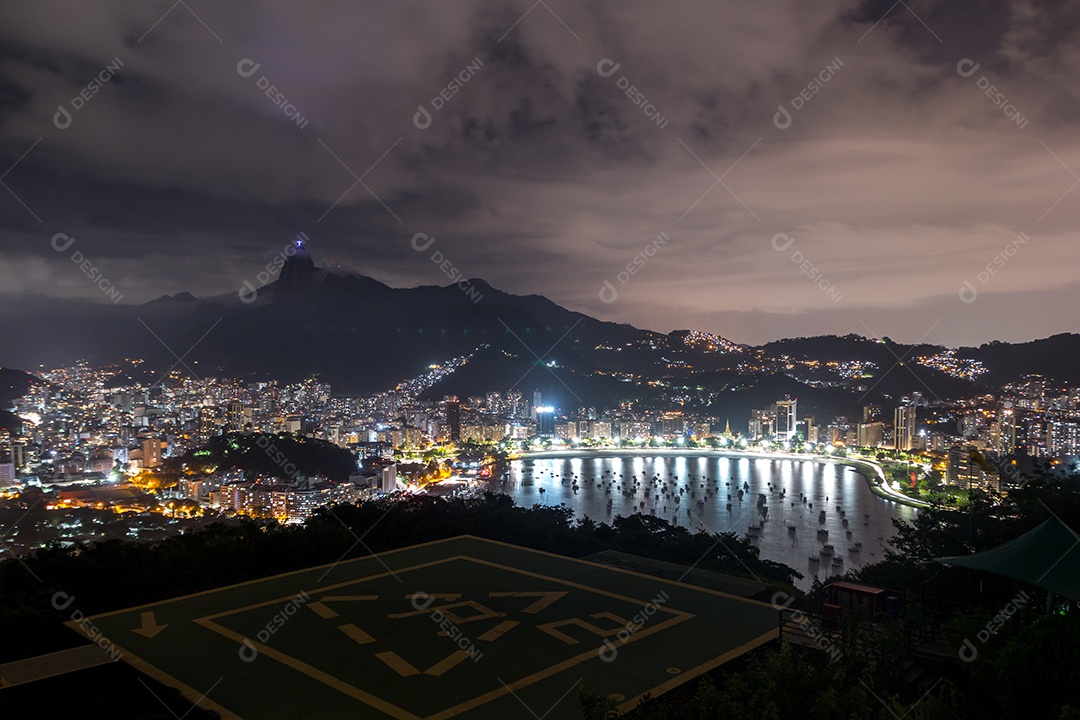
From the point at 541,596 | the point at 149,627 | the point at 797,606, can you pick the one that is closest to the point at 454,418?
the point at 797,606

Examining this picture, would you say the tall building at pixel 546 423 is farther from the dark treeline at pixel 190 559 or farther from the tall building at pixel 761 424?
the dark treeline at pixel 190 559

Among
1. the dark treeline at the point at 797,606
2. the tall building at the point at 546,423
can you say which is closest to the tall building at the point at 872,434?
the tall building at the point at 546,423

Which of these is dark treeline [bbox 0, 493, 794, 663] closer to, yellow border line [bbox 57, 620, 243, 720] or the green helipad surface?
the green helipad surface

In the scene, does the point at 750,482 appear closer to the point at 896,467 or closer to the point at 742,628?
the point at 896,467

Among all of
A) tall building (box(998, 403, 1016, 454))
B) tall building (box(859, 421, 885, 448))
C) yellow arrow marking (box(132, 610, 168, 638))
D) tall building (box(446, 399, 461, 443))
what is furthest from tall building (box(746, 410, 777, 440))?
yellow arrow marking (box(132, 610, 168, 638))

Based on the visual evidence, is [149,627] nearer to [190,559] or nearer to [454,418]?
[190,559]

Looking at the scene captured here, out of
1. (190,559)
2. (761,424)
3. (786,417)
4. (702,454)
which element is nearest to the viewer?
(190,559)

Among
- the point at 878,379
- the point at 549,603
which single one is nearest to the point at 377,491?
the point at 549,603

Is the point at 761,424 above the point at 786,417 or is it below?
below
